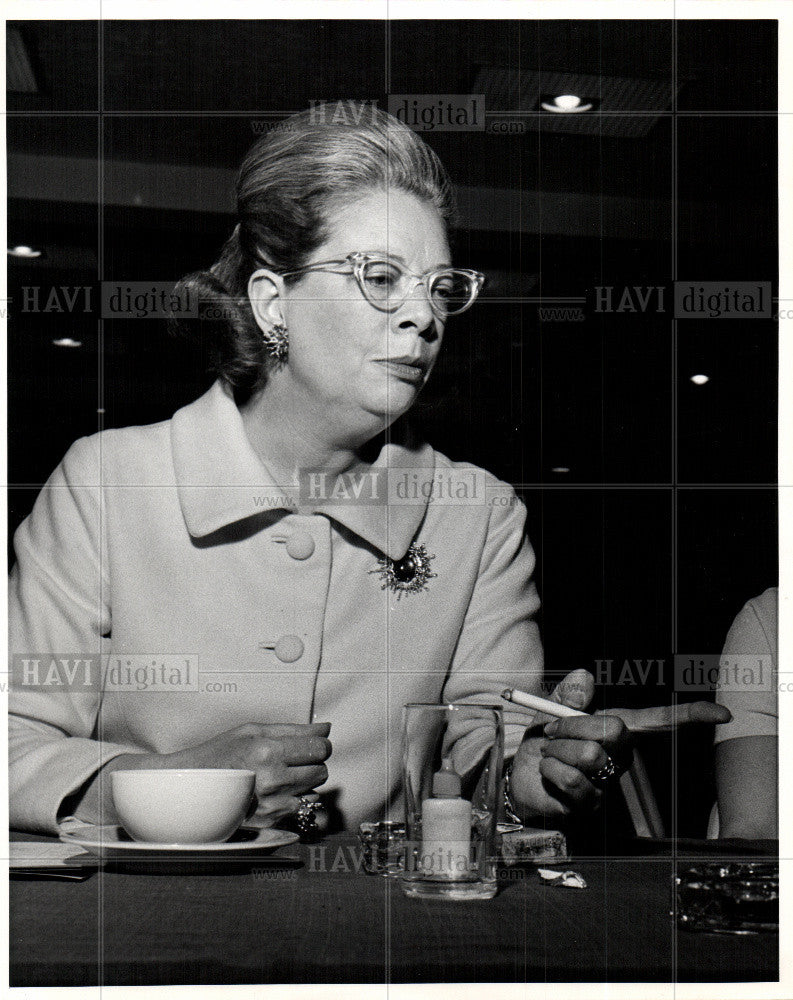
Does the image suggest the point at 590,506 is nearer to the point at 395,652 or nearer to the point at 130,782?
the point at 395,652

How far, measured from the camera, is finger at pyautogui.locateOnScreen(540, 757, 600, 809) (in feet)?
4.95

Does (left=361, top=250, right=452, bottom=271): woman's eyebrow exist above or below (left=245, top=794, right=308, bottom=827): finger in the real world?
above

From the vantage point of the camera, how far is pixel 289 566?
71.1 inches

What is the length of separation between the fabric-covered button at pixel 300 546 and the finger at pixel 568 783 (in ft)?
1.58

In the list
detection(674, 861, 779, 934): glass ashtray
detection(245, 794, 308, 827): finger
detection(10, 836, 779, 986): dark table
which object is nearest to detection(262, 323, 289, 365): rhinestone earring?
detection(245, 794, 308, 827): finger

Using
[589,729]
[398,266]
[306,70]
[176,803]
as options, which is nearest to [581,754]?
[589,729]

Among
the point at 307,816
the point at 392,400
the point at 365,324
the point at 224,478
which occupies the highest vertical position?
the point at 365,324

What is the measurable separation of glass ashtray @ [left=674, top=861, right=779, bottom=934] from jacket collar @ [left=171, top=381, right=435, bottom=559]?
850mm

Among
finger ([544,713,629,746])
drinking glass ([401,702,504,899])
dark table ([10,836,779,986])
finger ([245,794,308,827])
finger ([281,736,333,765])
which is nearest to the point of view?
dark table ([10,836,779,986])

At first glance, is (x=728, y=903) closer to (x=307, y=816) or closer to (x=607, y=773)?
(x=607, y=773)

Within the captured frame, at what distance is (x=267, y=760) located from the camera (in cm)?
164

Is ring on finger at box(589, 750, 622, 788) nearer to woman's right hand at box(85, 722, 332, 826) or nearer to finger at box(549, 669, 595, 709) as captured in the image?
finger at box(549, 669, 595, 709)

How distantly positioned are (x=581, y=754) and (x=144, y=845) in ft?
1.84

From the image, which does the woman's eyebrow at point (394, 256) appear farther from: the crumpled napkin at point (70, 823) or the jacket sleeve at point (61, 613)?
the crumpled napkin at point (70, 823)
